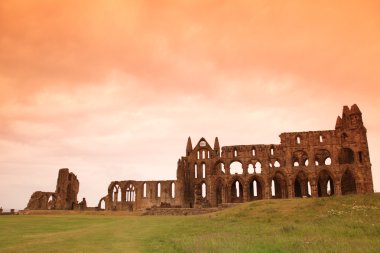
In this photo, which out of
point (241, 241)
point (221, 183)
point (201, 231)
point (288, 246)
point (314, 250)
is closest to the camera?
point (314, 250)

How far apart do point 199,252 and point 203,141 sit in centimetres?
5440

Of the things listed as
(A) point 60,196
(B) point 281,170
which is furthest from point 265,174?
(A) point 60,196

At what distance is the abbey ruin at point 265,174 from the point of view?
2238 inches

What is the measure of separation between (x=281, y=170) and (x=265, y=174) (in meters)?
2.60

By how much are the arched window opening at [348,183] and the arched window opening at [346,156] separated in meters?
1.96

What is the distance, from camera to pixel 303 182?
59344 millimetres

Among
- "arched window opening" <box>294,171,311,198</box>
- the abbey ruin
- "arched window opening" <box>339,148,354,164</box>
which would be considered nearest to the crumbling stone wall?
the abbey ruin

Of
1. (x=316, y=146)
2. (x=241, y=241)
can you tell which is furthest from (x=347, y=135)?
(x=241, y=241)

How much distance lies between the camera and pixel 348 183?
59.4m

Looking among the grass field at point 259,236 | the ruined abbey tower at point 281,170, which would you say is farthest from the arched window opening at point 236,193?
the grass field at point 259,236

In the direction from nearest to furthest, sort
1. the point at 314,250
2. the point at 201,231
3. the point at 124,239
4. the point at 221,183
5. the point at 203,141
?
the point at 314,250
the point at 124,239
the point at 201,231
the point at 221,183
the point at 203,141

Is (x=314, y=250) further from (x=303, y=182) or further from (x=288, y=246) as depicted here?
(x=303, y=182)

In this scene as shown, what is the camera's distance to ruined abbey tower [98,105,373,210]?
56.6m

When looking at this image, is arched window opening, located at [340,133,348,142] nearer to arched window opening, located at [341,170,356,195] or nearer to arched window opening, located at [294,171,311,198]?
arched window opening, located at [341,170,356,195]
